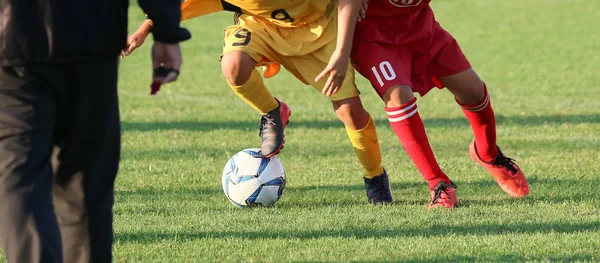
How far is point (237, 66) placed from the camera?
5664mm

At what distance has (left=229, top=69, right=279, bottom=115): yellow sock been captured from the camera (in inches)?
230

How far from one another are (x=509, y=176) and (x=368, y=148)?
2.74 ft

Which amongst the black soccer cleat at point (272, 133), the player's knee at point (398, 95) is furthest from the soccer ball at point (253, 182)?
the player's knee at point (398, 95)

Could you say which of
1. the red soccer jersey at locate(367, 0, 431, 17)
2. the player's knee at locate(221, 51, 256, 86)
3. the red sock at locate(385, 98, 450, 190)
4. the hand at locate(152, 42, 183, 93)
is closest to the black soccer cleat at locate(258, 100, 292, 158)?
the player's knee at locate(221, 51, 256, 86)

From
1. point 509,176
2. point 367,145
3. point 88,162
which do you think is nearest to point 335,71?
point 367,145

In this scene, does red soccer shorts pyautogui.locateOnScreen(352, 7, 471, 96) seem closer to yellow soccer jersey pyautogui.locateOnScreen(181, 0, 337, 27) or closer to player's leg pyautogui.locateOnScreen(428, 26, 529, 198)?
player's leg pyautogui.locateOnScreen(428, 26, 529, 198)

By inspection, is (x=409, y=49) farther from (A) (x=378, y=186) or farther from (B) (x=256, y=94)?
(B) (x=256, y=94)

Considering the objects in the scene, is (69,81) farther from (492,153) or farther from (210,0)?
(492,153)

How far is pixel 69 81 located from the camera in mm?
3266

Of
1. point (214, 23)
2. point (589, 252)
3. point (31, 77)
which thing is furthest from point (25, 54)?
point (214, 23)

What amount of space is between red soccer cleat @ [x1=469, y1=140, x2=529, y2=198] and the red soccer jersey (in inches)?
42.3

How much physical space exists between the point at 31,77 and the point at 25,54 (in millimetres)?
82

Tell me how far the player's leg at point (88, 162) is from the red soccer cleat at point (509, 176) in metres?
3.05

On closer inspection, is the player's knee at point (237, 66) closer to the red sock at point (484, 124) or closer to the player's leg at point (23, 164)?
the red sock at point (484, 124)
